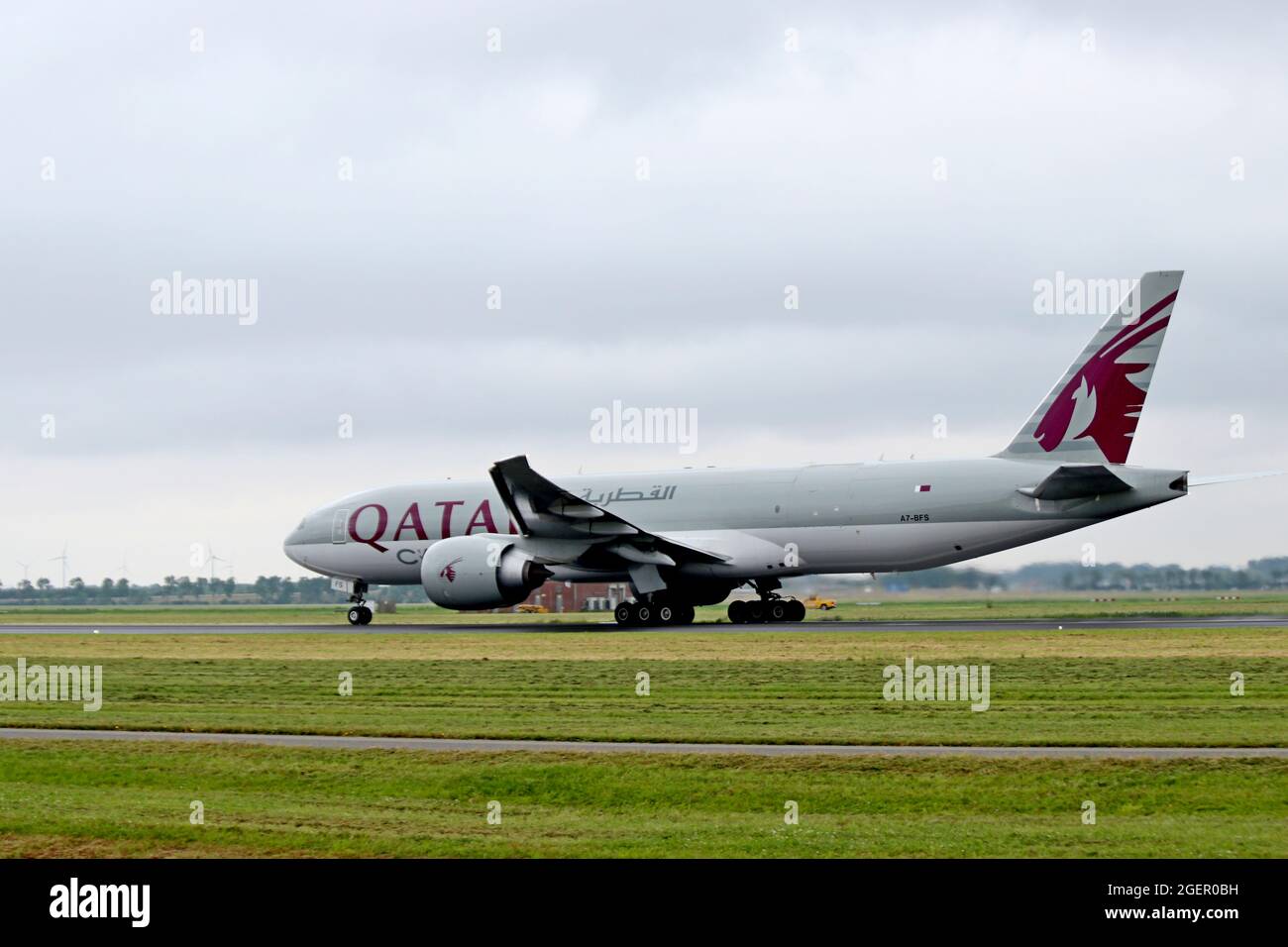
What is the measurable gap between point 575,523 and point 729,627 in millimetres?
5638

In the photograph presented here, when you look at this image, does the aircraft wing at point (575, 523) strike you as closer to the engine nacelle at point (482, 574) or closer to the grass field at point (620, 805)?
the engine nacelle at point (482, 574)

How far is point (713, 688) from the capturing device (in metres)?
27.9

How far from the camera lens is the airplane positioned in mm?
44562

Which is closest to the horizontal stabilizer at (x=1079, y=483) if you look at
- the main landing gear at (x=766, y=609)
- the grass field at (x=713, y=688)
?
the grass field at (x=713, y=688)

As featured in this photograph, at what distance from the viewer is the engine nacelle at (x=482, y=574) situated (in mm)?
47938

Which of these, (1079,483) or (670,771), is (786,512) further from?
(670,771)

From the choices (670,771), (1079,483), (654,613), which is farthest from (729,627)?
(670,771)

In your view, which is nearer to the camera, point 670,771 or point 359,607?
point 670,771

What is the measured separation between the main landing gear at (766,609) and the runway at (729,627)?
2.66ft

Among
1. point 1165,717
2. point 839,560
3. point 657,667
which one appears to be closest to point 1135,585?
point 839,560
